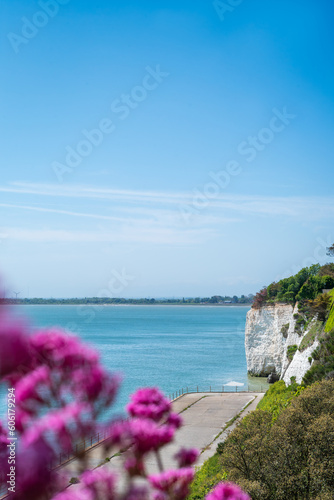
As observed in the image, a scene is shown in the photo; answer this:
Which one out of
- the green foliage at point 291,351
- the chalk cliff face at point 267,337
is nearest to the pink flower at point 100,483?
the green foliage at point 291,351

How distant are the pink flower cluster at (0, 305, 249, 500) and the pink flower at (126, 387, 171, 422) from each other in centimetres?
2

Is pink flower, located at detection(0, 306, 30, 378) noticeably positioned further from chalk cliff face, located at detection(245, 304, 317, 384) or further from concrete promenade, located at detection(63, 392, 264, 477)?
chalk cliff face, located at detection(245, 304, 317, 384)

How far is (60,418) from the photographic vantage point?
6.15 feet

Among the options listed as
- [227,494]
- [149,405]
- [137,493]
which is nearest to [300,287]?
[227,494]

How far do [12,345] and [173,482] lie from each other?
1.28 metres

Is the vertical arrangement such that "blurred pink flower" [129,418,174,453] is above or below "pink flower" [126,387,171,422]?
below

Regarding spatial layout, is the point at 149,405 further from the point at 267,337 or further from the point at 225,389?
the point at 267,337

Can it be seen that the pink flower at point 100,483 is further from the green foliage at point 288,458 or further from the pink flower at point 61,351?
the green foliage at point 288,458

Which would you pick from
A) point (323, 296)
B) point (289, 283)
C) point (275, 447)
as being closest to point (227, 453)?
point (275, 447)

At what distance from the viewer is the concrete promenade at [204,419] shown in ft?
89.7

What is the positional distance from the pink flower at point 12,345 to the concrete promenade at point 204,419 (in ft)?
75.7

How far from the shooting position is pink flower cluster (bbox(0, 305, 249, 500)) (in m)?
1.83

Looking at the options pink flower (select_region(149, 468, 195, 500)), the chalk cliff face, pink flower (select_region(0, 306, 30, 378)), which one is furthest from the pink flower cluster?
the chalk cliff face

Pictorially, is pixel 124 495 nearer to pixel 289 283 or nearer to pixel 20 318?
pixel 20 318
